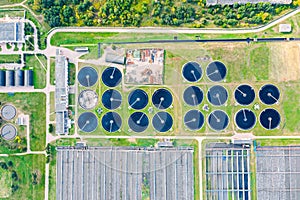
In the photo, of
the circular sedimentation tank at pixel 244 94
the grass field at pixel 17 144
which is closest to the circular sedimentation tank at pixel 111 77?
the grass field at pixel 17 144

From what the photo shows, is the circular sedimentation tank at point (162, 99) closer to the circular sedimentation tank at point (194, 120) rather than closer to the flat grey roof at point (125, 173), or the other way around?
the circular sedimentation tank at point (194, 120)

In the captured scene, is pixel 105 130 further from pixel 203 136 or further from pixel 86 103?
pixel 203 136

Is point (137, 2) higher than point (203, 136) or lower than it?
higher

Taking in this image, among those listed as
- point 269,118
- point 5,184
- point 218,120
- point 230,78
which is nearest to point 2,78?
point 5,184

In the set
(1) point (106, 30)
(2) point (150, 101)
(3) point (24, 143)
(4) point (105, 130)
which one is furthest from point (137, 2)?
(3) point (24, 143)

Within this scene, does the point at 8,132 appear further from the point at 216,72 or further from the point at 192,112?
the point at 216,72
